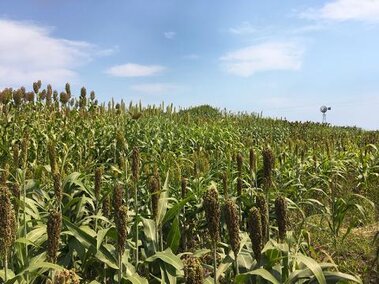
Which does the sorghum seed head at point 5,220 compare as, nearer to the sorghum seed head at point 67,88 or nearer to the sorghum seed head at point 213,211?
the sorghum seed head at point 213,211

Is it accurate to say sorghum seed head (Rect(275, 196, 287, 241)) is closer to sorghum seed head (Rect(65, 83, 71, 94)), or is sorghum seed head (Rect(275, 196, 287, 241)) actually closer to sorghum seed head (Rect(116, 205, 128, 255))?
sorghum seed head (Rect(116, 205, 128, 255))

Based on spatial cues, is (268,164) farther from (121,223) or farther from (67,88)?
(67,88)

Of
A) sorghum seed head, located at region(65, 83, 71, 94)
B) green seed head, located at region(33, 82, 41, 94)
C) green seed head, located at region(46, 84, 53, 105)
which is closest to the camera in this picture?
green seed head, located at region(33, 82, 41, 94)

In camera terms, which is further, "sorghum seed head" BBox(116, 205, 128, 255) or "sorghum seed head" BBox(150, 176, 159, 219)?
"sorghum seed head" BBox(150, 176, 159, 219)

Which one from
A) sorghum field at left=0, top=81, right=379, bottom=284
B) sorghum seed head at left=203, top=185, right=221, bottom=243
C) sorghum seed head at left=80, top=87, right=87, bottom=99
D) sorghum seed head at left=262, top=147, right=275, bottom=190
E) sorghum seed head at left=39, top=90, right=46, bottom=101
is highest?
sorghum seed head at left=80, top=87, right=87, bottom=99

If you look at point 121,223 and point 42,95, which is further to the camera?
point 42,95

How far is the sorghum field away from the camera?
2107mm

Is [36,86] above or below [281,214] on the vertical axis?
above

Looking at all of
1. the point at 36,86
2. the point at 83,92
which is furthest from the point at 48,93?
the point at 83,92

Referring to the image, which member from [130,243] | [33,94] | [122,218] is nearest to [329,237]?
[130,243]

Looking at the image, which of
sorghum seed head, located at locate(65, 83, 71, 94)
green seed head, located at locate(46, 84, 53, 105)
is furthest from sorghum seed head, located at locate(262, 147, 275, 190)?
green seed head, located at locate(46, 84, 53, 105)

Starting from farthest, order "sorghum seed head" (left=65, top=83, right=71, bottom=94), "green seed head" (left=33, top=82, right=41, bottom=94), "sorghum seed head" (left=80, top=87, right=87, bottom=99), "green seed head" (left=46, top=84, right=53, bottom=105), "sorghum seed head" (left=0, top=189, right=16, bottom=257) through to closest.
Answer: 1. "sorghum seed head" (left=80, top=87, right=87, bottom=99)
2. "green seed head" (left=46, top=84, right=53, bottom=105)
3. "sorghum seed head" (left=65, top=83, right=71, bottom=94)
4. "green seed head" (left=33, top=82, right=41, bottom=94)
5. "sorghum seed head" (left=0, top=189, right=16, bottom=257)

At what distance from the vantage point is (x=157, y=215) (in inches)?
104

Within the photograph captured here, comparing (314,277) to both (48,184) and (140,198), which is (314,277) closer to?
(140,198)
